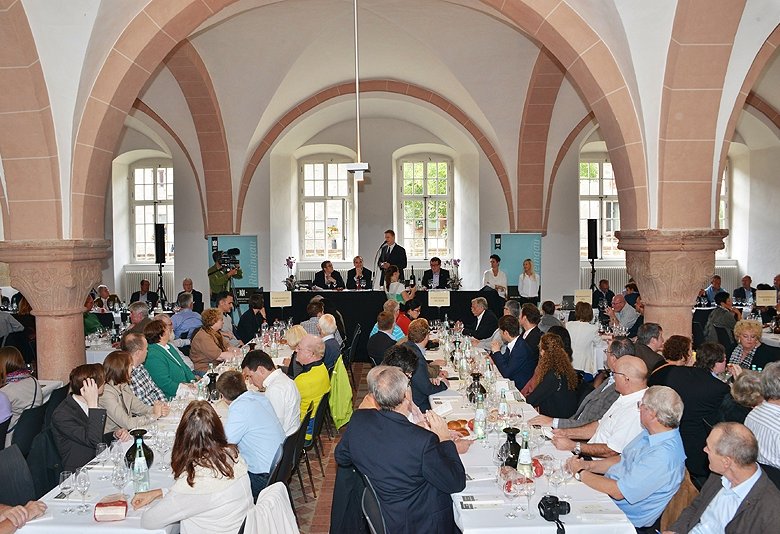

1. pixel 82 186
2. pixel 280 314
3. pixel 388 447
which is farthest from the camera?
pixel 280 314

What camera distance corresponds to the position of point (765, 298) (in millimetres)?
10672

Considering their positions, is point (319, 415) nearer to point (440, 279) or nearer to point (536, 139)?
point (440, 279)

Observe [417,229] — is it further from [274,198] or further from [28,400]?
[28,400]

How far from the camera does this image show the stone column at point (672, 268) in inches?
294

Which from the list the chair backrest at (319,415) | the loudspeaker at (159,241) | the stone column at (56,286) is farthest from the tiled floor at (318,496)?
the loudspeaker at (159,241)

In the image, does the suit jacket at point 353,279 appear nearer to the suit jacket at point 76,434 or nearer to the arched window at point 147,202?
the arched window at point 147,202

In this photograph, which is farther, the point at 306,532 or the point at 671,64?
the point at 671,64

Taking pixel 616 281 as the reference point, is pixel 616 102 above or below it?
above

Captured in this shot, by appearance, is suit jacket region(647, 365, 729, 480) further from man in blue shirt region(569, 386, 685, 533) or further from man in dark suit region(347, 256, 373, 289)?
man in dark suit region(347, 256, 373, 289)

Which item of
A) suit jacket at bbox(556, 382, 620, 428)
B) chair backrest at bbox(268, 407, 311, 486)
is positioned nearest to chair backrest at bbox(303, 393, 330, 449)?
chair backrest at bbox(268, 407, 311, 486)

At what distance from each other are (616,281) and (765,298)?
7.00 m

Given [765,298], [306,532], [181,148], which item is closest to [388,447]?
[306,532]

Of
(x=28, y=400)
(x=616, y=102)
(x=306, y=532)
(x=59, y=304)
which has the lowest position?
(x=306, y=532)

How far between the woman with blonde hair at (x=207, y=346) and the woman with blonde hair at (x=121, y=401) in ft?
7.49
